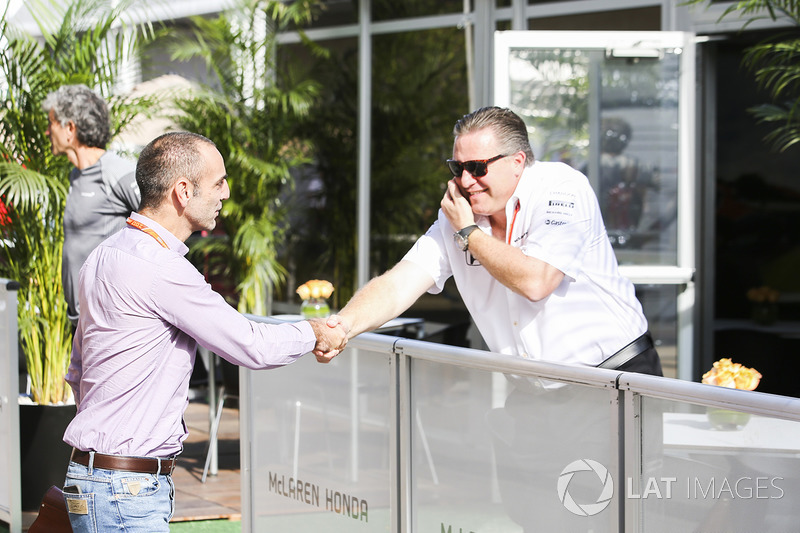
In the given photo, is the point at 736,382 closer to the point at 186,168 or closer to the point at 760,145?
the point at 186,168

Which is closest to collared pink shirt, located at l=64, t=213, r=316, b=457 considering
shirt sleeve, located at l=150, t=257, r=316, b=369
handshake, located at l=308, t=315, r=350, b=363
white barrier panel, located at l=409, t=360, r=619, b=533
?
shirt sleeve, located at l=150, t=257, r=316, b=369

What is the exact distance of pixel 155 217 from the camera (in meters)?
2.32

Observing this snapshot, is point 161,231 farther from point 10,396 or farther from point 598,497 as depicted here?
point 10,396

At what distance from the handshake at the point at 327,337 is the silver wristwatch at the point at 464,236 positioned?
463mm

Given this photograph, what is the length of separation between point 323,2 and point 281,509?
215 inches

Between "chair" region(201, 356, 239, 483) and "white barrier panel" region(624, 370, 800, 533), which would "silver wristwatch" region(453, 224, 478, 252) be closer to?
"white barrier panel" region(624, 370, 800, 533)

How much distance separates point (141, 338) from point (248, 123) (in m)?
5.42

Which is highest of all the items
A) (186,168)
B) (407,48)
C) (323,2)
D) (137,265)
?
(323,2)

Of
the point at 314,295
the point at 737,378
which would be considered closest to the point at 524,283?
the point at 737,378

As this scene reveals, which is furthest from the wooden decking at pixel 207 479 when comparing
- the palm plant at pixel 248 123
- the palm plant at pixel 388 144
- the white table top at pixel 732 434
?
the white table top at pixel 732 434

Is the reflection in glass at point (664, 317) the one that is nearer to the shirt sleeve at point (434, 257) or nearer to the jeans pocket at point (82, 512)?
the shirt sleeve at point (434, 257)

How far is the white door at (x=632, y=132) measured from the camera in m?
6.08

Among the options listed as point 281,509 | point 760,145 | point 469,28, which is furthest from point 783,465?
point 760,145

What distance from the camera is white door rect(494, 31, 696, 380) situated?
608 centimetres
